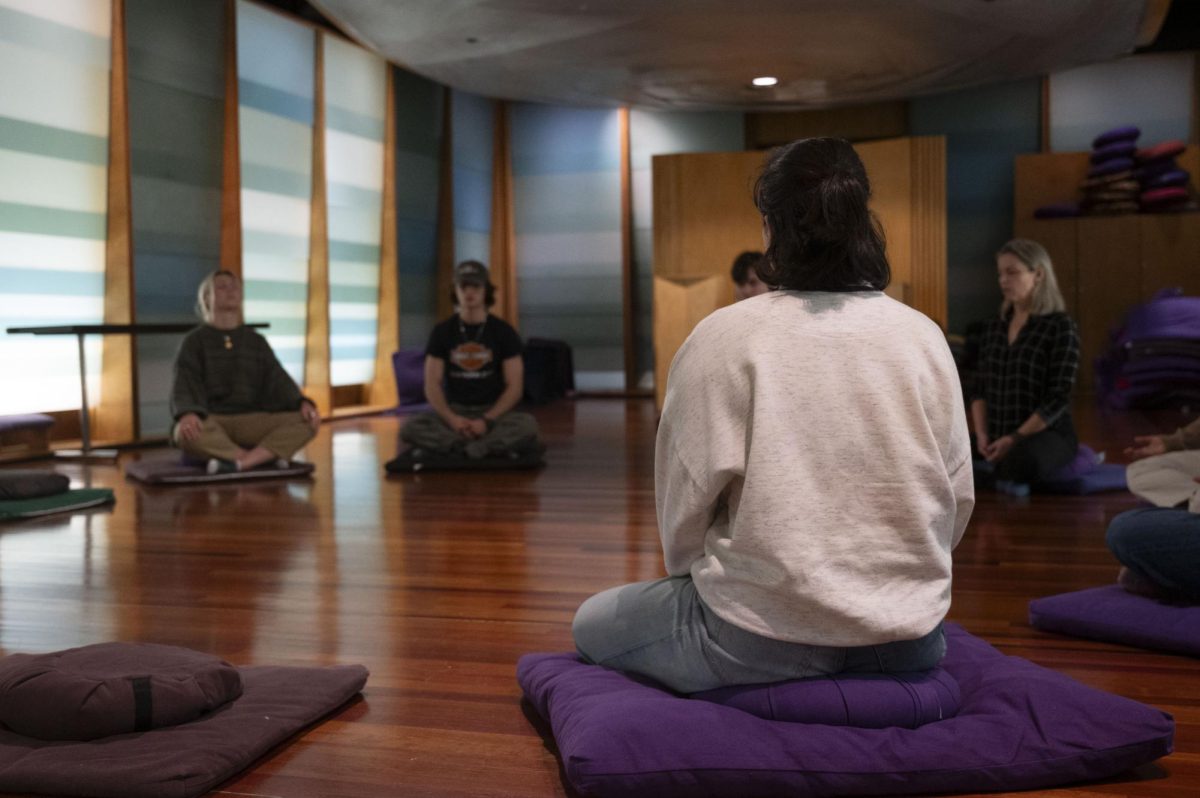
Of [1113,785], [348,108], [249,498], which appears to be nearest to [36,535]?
[249,498]

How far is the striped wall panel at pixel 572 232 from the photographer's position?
11125 mm

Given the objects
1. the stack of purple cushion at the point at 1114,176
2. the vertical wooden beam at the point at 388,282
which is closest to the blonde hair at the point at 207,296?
the vertical wooden beam at the point at 388,282

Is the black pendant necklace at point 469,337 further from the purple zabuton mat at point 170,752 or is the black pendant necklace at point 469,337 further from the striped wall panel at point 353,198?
the purple zabuton mat at point 170,752

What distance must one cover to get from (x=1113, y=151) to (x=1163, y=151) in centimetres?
37

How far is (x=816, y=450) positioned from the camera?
1.79 m

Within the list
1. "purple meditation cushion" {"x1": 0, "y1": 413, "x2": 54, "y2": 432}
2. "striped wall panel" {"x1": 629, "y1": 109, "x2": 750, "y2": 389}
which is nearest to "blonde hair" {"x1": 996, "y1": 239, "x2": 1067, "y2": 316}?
"purple meditation cushion" {"x1": 0, "y1": 413, "x2": 54, "y2": 432}

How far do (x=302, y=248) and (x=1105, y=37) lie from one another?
18.8ft

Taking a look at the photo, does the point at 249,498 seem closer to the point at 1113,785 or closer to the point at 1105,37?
the point at 1113,785

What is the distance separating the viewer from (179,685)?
2.05 m

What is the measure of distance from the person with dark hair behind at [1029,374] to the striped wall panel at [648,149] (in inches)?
244

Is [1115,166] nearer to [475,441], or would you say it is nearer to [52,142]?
[475,441]

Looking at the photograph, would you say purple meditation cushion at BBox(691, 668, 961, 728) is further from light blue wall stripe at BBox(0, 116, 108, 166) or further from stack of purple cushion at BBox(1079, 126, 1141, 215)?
stack of purple cushion at BBox(1079, 126, 1141, 215)

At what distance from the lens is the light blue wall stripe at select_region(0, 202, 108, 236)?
20.5ft

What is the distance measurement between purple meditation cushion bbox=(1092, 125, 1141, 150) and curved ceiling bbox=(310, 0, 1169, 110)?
99 centimetres
